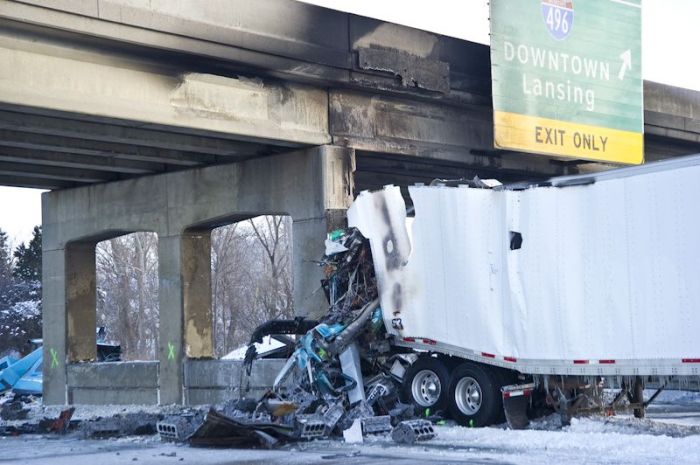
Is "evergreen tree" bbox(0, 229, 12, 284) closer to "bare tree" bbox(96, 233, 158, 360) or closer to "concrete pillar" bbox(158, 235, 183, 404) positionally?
"bare tree" bbox(96, 233, 158, 360)

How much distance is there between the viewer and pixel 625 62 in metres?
27.2

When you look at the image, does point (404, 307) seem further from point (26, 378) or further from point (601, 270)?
point (26, 378)

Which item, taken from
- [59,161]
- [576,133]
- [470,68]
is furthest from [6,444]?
[576,133]

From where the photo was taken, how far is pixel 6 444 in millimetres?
18016

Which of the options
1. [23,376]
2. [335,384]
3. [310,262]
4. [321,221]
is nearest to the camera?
[335,384]

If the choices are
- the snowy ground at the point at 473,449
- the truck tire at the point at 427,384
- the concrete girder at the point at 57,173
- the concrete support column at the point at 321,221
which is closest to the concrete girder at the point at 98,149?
the concrete girder at the point at 57,173

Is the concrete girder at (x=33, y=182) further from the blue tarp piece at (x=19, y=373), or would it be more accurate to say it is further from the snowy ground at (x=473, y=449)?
the snowy ground at (x=473, y=449)

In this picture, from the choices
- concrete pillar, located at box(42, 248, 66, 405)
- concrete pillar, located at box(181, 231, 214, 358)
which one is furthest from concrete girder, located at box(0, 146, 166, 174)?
concrete pillar, located at box(42, 248, 66, 405)

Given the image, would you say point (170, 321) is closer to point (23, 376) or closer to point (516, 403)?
point (23, 376)

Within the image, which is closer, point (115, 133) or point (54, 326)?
point (115, 133)

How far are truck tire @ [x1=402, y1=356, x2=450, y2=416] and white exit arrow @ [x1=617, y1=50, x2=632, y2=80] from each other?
12385 mm

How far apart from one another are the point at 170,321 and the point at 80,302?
14.9ft

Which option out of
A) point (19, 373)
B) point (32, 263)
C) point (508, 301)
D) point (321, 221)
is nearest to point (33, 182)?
point (19, 373)

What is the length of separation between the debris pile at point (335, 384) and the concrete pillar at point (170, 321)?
263 inches
